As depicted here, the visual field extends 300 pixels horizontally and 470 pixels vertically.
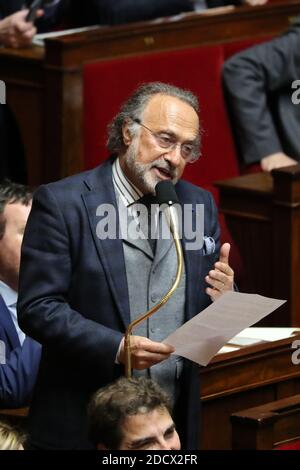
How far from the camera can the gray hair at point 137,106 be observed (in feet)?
6.51

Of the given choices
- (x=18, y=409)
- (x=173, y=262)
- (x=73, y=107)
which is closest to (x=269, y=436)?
(x=173, y=262)

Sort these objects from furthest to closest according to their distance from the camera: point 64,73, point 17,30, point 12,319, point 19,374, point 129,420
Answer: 1. point 17,30
2. point 64,73
3. point 12,319
4. point 19,374
5. point 129,420

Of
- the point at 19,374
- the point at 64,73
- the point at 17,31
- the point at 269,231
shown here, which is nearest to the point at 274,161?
the point at 269,231

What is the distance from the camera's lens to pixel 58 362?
192 cm

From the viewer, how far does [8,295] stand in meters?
2.38

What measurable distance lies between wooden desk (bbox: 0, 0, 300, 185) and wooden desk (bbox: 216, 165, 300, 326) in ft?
1.43

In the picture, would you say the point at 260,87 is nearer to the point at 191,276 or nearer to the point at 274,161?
the point at 274,161

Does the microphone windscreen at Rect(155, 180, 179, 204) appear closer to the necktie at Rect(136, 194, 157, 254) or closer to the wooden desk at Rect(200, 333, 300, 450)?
the necktie at Rect(136, 194, 157, 254)

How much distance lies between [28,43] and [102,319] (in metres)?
1.63

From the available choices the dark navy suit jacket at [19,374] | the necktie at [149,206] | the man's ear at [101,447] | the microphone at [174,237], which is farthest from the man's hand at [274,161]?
the man's ear at [101,447]

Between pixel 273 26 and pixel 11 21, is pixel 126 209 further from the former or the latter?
pixel 273 26

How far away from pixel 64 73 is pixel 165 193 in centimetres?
141

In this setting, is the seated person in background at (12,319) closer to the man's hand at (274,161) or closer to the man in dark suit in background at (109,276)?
the man in dark suit in background at (109,276)

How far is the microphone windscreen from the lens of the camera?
1.82 meters
